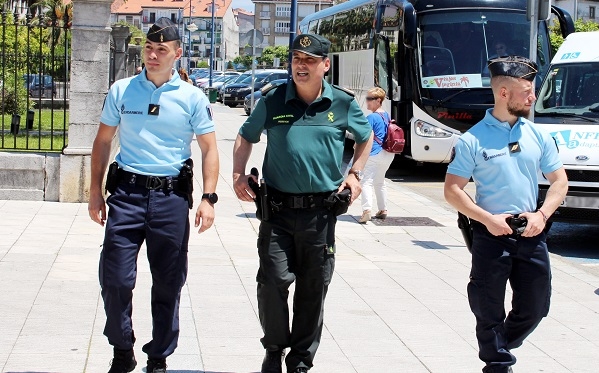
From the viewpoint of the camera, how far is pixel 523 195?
17.1 feet

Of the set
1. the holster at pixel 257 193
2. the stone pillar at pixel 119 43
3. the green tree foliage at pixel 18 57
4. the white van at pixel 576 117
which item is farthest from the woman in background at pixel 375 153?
the holster at pixel 257 193

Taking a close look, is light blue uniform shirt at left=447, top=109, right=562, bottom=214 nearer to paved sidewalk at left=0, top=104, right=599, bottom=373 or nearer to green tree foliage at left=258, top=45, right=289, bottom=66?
paved sidewalk at left=0, top=104, right=599, bottom=373

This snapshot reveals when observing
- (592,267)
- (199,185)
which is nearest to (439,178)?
(199,185)

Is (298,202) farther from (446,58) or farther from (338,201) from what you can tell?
(446,58)

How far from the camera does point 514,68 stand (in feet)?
16.9

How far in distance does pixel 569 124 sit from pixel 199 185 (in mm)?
6655

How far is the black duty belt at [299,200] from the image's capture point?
5.38 m

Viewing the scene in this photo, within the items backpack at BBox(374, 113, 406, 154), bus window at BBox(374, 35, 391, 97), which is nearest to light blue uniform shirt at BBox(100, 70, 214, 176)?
backpack at BBox(374, 113, 406, 154)

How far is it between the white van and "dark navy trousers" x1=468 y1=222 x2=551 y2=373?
200 inches

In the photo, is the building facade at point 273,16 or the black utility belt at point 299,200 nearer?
the black utility belt at point 299,200

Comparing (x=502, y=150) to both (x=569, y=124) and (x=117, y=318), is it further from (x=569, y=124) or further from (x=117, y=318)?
(x=569, y=124)

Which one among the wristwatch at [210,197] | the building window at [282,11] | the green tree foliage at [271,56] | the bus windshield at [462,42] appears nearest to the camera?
the wristwatch at [210,197]

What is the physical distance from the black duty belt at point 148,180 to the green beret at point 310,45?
97 centimetres

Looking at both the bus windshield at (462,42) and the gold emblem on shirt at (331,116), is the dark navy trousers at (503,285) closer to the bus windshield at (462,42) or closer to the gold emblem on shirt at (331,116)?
the gold emblem on shirt at (331,116)
